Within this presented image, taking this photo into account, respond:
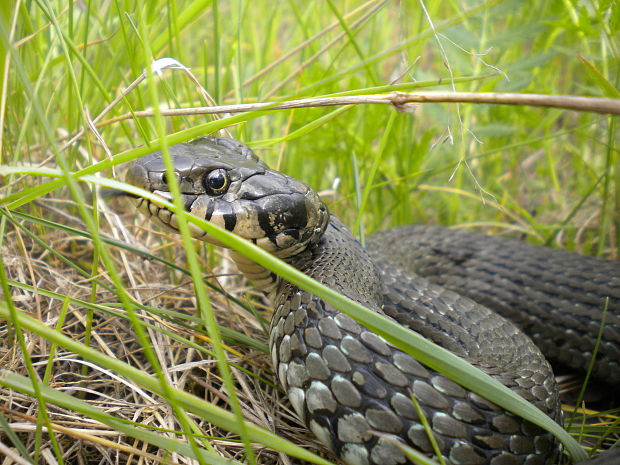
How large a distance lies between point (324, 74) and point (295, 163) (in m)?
0.67

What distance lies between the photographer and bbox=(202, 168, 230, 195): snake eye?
221 centimetres

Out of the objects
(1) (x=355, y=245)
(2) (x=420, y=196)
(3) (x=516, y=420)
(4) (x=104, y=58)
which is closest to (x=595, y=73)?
(1) (x=355, y=245)

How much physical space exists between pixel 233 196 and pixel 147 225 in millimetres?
1234

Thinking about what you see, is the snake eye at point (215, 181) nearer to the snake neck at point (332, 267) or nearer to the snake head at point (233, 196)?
the snake head at point (233, 196)

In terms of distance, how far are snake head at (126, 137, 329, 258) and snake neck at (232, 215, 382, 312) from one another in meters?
0.12

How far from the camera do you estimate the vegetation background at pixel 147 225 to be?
5.45 ft

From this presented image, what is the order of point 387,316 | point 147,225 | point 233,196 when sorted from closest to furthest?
point 387,316
point 233,196
point 147,225

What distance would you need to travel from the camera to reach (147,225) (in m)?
3.25

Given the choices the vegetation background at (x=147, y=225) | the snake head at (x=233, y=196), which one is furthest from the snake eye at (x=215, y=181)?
the vegetation background at (x=147, y=225)

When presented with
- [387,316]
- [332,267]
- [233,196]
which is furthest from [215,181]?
[387,316]

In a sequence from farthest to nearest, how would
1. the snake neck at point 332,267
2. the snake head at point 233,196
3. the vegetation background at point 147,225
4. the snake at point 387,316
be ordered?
the snake neck at point 332,267 < the snake head at point 233,196 < the snake at point 387,316 < the vegetation background at point 147,225

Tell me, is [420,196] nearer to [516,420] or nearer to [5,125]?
[516,420]

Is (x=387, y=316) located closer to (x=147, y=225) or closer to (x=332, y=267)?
(x=332, y=267)

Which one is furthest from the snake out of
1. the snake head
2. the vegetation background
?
the vegetation background
